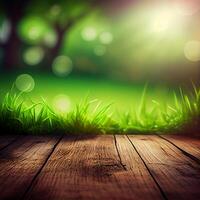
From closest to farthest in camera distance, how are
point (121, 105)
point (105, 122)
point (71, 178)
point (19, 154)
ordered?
point (71, 178)
point (19, 154)
point (105, 122)
point (121, 105)

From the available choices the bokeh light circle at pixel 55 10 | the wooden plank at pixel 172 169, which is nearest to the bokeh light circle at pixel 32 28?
the bokeh light circle at pixel 55 10

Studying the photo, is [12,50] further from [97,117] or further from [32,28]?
[97,117]

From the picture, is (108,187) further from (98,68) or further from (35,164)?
(98,68)

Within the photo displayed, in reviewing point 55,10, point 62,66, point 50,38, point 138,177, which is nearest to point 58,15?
point 55,10

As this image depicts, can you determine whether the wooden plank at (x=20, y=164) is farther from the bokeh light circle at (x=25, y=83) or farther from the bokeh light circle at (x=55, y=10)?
the bokeh light circle at (x=55, y=10)

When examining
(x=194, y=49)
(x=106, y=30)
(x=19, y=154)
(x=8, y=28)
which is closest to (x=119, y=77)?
(x=106, y=30)

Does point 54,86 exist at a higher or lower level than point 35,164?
higher

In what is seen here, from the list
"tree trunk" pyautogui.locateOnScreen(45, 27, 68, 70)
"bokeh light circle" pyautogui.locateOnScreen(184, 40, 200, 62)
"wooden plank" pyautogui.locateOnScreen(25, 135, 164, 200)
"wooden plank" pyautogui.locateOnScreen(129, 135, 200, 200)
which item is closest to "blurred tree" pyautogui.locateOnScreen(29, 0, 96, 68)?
"tree trunk" pyautogui.locateOnScreen(45, 27, 68, 70)
